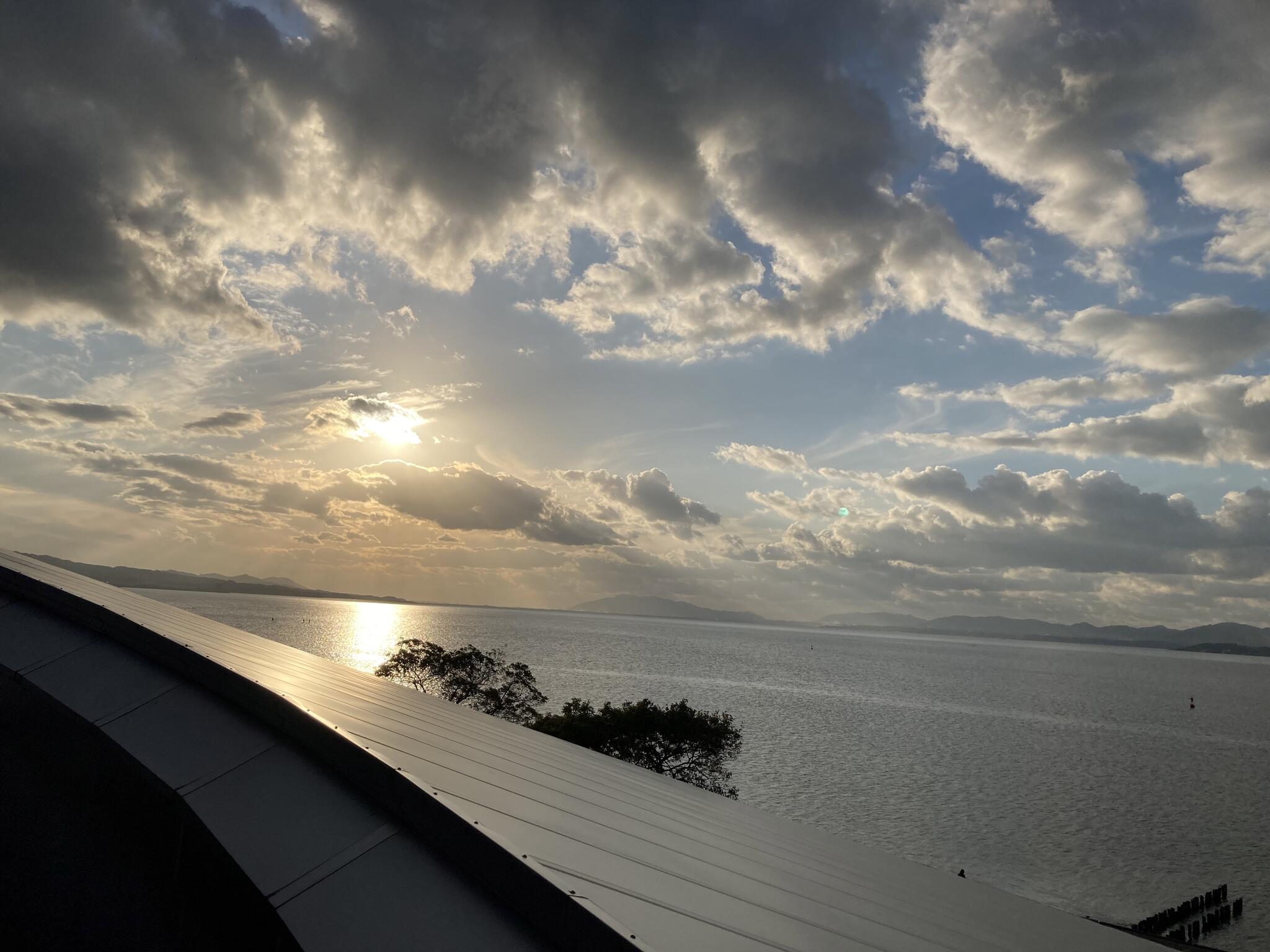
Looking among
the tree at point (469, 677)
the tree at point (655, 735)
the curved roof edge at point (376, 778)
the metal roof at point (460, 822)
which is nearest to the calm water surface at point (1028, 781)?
the tree at point (655, 735)

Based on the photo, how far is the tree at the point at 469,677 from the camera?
55.2 m

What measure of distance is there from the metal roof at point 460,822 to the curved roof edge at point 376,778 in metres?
0.02

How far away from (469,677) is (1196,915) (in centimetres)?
4703

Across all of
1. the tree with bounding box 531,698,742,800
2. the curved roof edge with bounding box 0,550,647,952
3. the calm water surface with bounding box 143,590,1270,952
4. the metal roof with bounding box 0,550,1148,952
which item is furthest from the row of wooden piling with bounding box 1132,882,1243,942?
the curved roof edge with bounding box 0,550,647,952

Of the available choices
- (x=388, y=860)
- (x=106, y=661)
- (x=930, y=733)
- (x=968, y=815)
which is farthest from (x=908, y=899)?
(x=930, y=733)

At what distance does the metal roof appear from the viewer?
194 inches

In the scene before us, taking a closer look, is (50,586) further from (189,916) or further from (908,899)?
(908,899)

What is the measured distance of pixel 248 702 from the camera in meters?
8.12

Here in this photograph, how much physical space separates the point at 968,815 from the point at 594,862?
60.1 meters

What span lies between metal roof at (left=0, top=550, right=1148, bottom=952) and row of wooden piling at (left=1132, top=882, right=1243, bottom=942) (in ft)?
101

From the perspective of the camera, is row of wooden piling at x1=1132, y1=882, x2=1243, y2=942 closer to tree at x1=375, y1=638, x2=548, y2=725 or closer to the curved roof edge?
tree at x1=375, y1=638, x2=548, y2=725

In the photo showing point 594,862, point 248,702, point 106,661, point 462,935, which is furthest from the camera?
point 106,661

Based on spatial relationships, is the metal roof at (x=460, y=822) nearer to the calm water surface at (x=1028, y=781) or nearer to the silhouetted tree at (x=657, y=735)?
the silhouetted tree at (x=657, y=735)

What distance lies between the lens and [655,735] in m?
46.3
